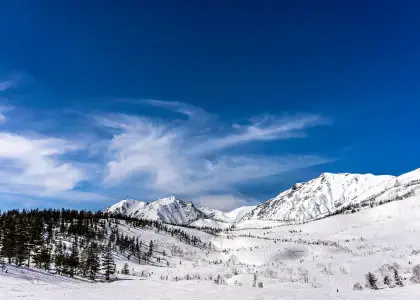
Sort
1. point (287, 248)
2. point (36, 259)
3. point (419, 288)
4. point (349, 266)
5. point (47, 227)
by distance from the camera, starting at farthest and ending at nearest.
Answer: point (287, 248) < point (47, 227) < point (349, 266) < point (36, 259) < point (419, 288)

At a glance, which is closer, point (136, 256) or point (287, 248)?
point (136, 256)

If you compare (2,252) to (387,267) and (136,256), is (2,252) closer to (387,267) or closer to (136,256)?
(387,267)

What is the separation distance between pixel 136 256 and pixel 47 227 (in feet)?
137

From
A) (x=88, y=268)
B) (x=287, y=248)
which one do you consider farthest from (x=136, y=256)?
(x=88, y=268)

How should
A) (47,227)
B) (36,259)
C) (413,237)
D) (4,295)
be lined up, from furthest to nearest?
1. (413,237)
2. (47,227)
3. (36,259)
4. (4,295)

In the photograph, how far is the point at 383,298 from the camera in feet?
88.1

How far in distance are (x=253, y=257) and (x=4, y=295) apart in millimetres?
147466

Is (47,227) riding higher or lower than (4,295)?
higher

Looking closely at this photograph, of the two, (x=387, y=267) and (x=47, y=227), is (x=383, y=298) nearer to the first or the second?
(x=387, y=267)

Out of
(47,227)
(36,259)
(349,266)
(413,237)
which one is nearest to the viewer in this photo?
(36,259)

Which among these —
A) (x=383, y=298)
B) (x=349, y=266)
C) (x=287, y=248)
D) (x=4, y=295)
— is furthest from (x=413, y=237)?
(x=4, y=295)

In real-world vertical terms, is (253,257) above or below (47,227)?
below

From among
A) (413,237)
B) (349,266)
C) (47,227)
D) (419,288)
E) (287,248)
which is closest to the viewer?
(419,288)

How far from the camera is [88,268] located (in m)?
73.0
